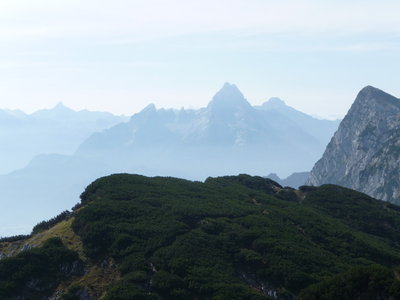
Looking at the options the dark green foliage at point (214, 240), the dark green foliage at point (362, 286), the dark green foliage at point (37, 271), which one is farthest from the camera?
the dark green foliage at point (37, 271)

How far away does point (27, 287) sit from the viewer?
73.2 m

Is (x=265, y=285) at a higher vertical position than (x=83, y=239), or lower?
lower

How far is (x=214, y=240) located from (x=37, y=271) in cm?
2571

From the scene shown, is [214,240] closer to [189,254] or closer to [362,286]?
[189,254]

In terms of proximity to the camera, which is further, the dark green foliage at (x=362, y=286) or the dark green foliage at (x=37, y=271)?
the dark green foliage at (x=37, y=271)

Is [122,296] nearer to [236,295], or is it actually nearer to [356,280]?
[236,295]

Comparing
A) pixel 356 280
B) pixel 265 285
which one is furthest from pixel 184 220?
pixel 356 280

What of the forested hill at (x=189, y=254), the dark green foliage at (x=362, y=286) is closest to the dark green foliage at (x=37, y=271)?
the forested hill at (x=189, y=254)

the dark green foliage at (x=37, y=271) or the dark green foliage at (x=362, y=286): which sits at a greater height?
the dark green foliage at (x=37, y=271)

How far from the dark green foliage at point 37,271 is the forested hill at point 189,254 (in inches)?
5.3

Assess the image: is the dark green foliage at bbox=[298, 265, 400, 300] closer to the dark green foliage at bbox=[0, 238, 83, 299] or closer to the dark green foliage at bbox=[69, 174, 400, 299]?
the dark green foliage at bbox=[69, 174, 400, 299]

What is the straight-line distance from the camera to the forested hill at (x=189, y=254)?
67.2 m

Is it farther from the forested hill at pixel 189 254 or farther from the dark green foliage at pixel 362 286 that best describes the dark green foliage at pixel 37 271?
the dark green foliage at pixel 362 286

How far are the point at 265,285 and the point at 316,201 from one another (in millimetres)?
63886
